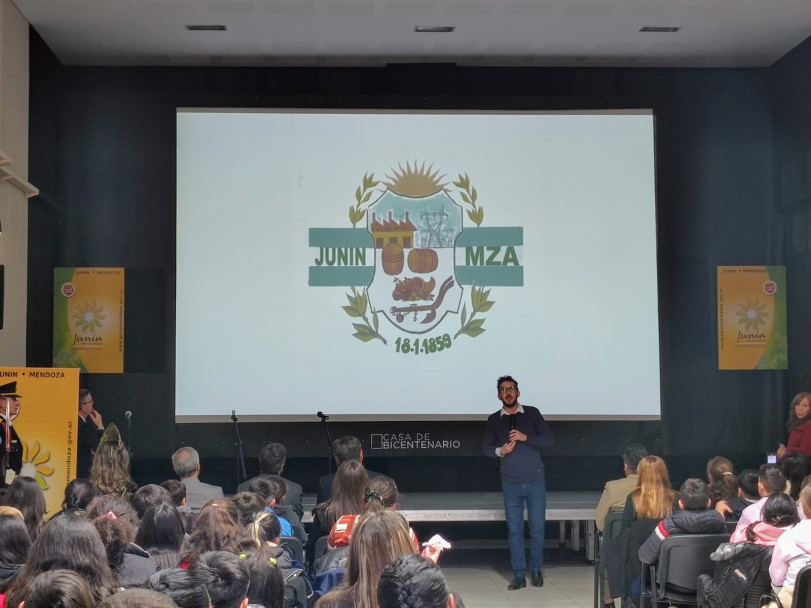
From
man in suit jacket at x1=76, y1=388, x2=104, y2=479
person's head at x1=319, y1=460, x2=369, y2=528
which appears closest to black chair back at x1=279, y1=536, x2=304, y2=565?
person's head at x1=319, y1=460, x2=369, y2=528

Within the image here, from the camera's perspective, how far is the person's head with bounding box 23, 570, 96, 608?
6.02 ft

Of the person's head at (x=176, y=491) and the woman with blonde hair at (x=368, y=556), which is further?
the person's head at (x=176, y=491)

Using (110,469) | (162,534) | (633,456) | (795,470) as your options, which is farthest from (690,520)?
(110,469)

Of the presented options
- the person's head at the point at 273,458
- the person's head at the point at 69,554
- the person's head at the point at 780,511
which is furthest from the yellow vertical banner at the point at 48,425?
the person's head at the point at 780,511

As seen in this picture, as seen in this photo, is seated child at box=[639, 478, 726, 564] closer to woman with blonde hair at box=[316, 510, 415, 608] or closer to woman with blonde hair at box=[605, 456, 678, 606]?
woman with blonde hair at box=[605, 456, 678, 606]

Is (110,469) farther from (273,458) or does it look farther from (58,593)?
(58,593)

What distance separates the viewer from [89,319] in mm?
7641

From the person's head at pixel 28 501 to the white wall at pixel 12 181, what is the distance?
2.94 metres

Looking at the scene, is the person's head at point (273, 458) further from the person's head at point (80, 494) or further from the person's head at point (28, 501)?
the person's head at point (28, 501)

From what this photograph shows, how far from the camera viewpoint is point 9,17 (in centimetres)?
657

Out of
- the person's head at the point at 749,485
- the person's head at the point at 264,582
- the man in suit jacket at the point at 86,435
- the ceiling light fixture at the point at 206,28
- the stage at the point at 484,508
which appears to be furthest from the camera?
the ceiling light fixture at the point at 206,28

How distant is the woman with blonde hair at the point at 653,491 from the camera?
4.66m

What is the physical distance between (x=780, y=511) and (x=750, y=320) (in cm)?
450

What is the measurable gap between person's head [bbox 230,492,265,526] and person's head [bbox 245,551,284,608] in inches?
30.2
